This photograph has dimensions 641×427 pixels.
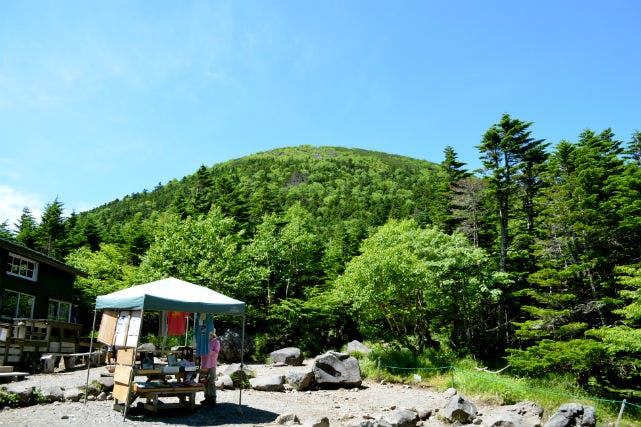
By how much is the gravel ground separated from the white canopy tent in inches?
97.4

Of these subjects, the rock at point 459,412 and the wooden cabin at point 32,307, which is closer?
the rock at point 459,412

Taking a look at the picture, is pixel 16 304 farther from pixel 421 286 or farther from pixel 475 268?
pixel 475 268

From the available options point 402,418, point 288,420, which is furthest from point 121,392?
point 402,418

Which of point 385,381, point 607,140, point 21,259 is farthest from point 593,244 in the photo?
point 21,259

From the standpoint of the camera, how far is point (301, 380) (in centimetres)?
1611

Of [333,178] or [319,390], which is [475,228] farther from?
[333,178]

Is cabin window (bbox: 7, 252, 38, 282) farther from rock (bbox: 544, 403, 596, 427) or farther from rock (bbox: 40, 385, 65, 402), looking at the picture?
rock (bbox: 544, 403, 596, 427)

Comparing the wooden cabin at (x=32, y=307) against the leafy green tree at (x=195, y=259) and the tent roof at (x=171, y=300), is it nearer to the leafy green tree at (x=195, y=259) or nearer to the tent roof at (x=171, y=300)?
the leafy green tree at (x=195, y=259)

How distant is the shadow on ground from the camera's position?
9887 mm

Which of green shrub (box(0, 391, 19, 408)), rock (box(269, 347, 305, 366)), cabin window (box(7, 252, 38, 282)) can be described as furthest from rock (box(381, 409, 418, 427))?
cabin window (box(7, 252, 38, 282))

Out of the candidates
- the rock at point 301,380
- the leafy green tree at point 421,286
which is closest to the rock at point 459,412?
the rock at point 301,380

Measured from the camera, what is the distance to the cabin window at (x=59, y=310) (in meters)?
25.7

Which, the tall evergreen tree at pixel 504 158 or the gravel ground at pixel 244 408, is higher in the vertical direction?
the tall evergreen tree at pixel 504 158

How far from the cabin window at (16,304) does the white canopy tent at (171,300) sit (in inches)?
581
